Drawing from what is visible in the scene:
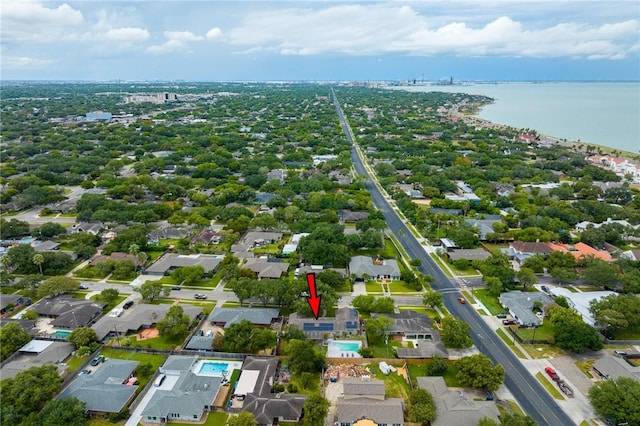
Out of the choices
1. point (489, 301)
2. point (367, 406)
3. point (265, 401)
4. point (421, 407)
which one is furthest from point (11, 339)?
point (489, 301)

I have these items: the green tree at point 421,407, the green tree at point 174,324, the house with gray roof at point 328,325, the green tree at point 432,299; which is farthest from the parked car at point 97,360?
the green tree at point 432,299

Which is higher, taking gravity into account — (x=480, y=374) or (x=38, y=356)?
(x=480, y=374)

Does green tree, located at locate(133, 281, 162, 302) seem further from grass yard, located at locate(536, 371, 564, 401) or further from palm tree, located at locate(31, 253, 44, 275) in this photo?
grass yard, located at locate(536, 371, 564, 401)

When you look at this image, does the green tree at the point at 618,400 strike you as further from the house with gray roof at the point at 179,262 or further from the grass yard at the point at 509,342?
the house with gray roof at the point at 179,262

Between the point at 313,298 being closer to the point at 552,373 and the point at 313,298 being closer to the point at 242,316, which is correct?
the point at 242,316

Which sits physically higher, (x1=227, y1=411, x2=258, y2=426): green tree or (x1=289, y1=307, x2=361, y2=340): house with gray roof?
(x1=227, y1=411, x2=258, y2=426): green tree

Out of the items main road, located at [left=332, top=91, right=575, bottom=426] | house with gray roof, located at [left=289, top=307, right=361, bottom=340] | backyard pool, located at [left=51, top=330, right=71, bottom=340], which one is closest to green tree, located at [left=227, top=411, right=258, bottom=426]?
house with gray roof, located at [left=289, top=307, right=361, bottom=340]

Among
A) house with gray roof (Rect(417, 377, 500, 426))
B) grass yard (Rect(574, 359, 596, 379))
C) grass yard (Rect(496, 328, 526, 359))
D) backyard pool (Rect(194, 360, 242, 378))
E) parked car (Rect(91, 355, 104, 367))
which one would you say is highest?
house with gray roof (Rect(417, 377, 500, 426))
